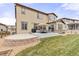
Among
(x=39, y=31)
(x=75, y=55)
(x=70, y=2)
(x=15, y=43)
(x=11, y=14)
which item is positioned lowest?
(x=75, y=55)

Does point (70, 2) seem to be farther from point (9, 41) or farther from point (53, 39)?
point (9, 41)

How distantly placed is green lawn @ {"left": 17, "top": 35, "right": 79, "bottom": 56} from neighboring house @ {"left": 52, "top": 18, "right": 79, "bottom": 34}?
0.28 feet

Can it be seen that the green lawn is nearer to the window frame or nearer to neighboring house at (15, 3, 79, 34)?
neighboring house at (15, 3, 79, 34)

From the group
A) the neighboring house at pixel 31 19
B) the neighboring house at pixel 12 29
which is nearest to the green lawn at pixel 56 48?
the neighboring house at pixel 31 19

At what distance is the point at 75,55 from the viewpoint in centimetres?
229

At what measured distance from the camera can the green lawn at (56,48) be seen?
2.32 m

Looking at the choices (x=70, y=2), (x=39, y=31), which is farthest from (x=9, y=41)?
(x=70, y=2)

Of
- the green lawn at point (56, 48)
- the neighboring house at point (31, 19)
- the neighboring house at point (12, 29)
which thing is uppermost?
the neighboring house at point (31, 19)

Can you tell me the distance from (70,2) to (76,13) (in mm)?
175

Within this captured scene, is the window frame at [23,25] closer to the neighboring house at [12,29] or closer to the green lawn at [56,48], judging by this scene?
the neighboring house at [12,29]

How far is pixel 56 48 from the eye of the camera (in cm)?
236

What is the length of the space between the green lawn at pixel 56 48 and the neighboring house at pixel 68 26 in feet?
0.28

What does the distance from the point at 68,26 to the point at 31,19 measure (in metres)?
0.54

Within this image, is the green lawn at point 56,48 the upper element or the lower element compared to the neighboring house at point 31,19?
lower
